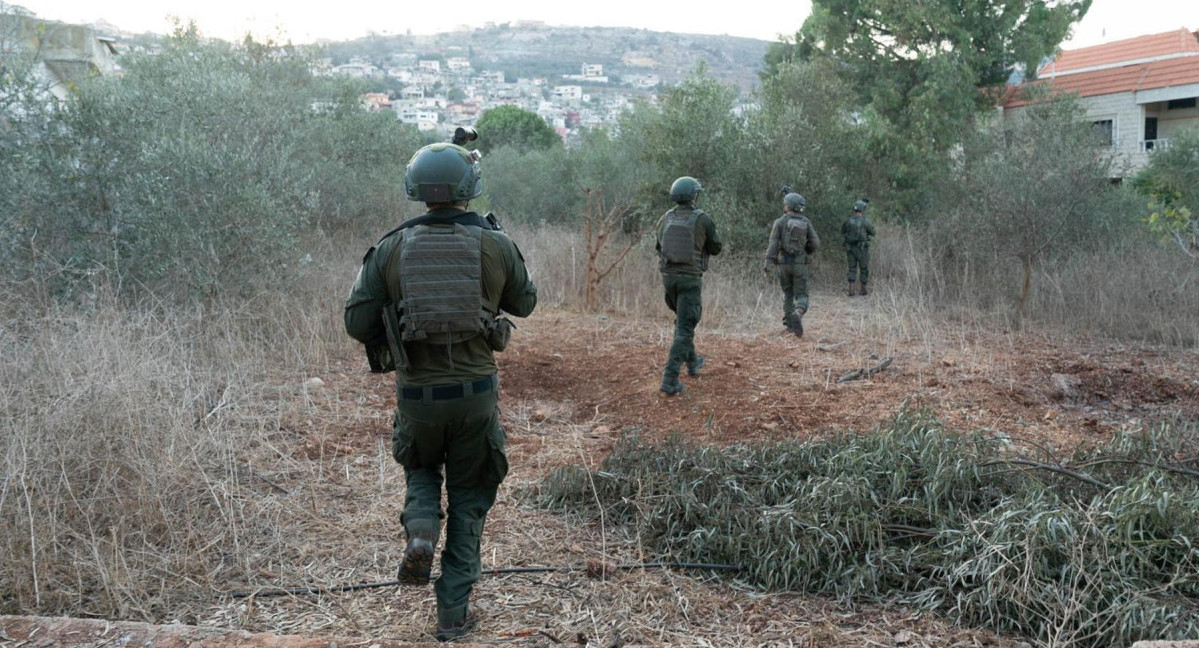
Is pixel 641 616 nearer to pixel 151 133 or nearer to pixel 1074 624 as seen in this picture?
pixel 1074 624

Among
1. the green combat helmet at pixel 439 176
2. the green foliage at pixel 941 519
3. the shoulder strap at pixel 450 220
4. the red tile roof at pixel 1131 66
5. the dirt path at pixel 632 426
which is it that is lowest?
the dirt path at pixel 632 426

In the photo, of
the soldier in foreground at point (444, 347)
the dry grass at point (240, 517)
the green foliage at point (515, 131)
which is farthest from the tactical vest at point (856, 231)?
the green foliage at point (515, 131)

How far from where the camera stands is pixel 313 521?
14.7ft

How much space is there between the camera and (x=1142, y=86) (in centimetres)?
2639

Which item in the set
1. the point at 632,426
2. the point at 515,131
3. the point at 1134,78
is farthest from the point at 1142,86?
the point at 632,426

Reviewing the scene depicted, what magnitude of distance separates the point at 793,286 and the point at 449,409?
716 centimetres

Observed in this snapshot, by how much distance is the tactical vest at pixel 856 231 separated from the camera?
45.1ft

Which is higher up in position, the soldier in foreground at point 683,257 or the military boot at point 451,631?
the soldier in foreground at point 683,257

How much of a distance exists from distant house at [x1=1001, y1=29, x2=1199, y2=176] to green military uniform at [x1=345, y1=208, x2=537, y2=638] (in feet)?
83.9

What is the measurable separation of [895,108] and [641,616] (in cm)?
1601

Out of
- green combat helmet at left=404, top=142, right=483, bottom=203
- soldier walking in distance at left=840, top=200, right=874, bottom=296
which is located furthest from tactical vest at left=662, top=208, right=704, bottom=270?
soldier walking in distance at left=840, top=200, right=874, bottom=296

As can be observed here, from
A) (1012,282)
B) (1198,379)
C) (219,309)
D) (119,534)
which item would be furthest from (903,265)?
(119,534)

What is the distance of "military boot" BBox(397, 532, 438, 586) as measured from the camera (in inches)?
125

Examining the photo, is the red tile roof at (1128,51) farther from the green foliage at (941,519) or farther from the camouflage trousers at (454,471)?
the camouflage trousers at (454,471)
